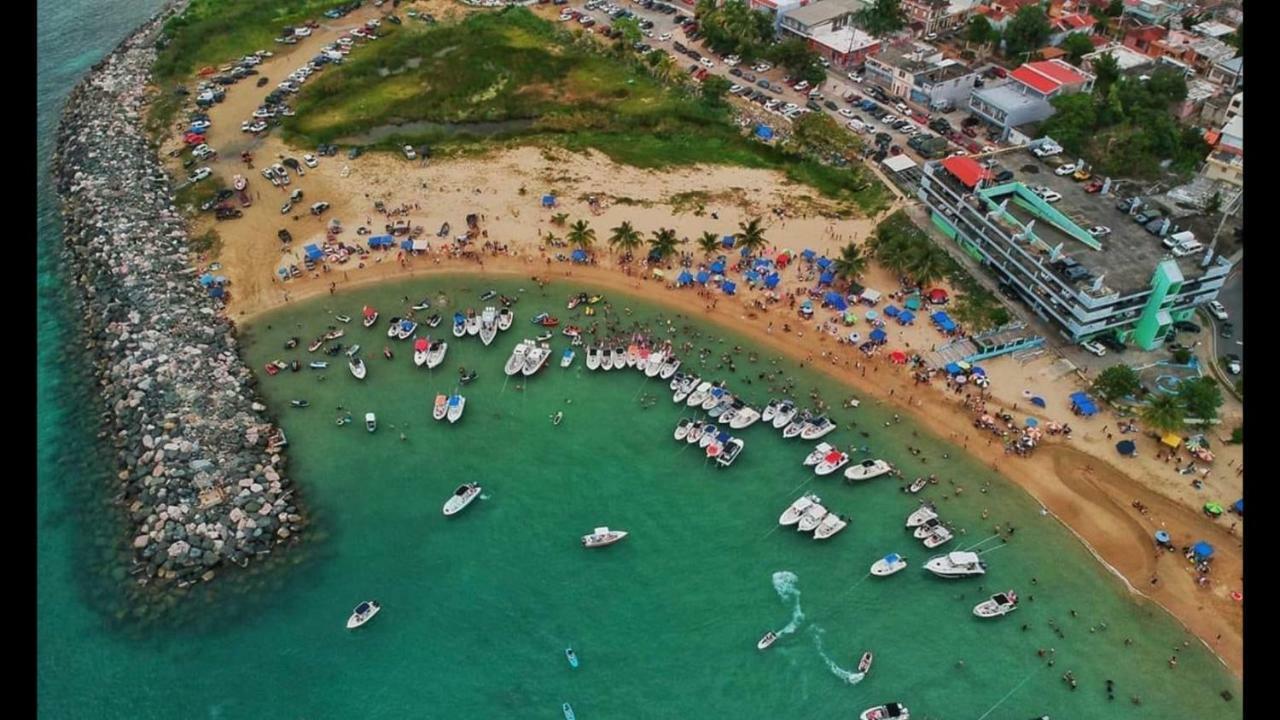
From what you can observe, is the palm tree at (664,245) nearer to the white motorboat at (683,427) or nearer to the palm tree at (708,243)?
the palm tree at (708,243)

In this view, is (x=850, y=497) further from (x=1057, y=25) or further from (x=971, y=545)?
(x=1057, y=25)

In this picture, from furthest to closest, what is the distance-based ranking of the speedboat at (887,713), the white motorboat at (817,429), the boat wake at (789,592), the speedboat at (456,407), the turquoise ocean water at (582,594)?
the speedboat at (456,407)
the white motorboat at (817,429)
the boat wake at (789,592)
the turquoise ocean water at (582,594)
the speedboat at (887,713)

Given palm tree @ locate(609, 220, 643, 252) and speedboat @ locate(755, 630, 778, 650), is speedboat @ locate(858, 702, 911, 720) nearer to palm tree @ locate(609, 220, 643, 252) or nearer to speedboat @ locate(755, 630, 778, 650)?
speedboat @ locate(755, 630, 778, 650)

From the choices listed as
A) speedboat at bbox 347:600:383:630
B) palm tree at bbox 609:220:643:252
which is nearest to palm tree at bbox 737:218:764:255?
palm tree at bbox 609:220:643:252

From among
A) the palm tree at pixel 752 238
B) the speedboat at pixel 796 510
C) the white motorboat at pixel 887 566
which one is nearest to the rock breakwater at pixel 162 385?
the speedboat at pixel 796 510

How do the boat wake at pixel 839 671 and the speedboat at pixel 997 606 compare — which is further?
the speedboat at pixel 997 606
